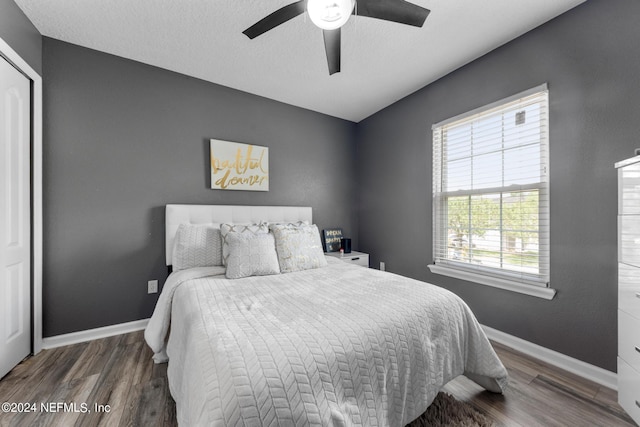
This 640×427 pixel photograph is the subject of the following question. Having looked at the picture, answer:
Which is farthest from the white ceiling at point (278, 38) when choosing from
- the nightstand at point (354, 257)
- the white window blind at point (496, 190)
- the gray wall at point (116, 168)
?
the nightstand at point (354, 257)

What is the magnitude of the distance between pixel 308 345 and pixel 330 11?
5.29 feet

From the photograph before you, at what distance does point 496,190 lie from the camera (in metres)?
2.32

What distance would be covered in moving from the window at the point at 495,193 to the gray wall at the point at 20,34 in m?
3.55

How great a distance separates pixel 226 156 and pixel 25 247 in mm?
1755

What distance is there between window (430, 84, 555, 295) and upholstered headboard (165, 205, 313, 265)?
5.55 ft

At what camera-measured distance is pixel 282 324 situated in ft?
3.84

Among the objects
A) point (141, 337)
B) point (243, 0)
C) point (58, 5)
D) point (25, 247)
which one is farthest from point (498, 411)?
point (58, 5)

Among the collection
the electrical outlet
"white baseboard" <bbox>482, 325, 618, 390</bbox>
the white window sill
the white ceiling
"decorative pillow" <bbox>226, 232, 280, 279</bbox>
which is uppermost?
the white ceiling

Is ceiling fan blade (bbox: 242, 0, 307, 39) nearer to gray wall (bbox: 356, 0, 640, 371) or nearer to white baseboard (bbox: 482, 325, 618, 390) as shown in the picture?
gray wall (bbox: 356, 0, 640, 371)

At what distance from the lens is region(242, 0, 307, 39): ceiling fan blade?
144cm

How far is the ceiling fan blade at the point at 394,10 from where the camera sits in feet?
4.59

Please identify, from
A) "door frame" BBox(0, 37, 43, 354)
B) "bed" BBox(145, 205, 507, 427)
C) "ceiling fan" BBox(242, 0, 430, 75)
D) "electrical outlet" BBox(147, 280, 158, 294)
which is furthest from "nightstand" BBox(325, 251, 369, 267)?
"door frame" BBox(0, 37, 43, 354)

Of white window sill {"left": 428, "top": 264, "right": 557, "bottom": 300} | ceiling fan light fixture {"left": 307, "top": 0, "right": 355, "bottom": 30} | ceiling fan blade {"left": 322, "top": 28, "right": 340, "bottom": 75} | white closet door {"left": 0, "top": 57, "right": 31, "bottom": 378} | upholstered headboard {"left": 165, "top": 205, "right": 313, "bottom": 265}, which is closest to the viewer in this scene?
ceiling fan light fixture {"left": 307, "top": 0, "right": 355, "bottom": 30}

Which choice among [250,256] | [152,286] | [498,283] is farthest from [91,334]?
[498,283]
